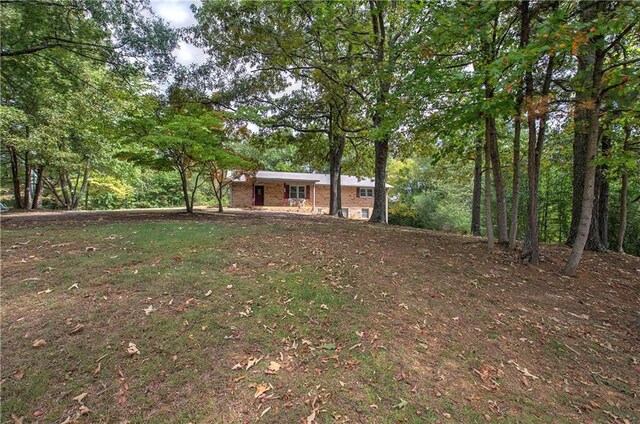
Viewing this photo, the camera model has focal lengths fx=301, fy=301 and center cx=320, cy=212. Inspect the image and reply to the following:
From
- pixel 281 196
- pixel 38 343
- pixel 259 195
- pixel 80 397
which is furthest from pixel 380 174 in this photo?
pixel 259 195

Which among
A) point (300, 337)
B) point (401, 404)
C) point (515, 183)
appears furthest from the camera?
point (515, 183)

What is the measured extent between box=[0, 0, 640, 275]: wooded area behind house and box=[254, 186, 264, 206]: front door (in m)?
8.50

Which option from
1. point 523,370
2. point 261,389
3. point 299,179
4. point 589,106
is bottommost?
point 523,370

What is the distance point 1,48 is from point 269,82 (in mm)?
8029

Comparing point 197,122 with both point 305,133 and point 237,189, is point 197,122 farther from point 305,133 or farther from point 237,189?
point 237,189

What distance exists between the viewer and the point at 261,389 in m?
2.43

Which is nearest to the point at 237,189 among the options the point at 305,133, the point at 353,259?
the point at 305,133

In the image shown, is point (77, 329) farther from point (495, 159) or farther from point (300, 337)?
point (495, 159)

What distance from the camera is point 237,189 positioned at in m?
22.8

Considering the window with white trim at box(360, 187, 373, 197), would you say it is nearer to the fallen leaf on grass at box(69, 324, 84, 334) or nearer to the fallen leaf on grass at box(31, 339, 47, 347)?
the fallen leaf on grass at box(69, 324, 84, 334)

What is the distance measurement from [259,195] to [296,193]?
3045mm

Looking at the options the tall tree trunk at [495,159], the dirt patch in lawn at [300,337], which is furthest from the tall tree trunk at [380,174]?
the dirt patch in lawn at [300,337]

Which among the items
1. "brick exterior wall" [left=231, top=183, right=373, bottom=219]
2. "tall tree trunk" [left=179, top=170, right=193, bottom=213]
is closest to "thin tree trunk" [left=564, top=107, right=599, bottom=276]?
"tall tree trunk" [left=179, top=170, right=193, bottom=213]

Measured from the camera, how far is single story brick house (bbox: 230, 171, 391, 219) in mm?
22969
